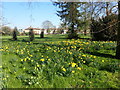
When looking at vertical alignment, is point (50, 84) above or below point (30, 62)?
below

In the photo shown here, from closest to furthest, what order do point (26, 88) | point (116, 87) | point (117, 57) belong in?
point (26, 88)
point (116, 87)
point (117, 57)

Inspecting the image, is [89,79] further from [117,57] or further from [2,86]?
[117,57]

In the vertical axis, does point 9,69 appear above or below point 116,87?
above

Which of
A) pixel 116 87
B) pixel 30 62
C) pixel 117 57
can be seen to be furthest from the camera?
pixel 117 57

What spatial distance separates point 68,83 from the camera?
283 centimetres

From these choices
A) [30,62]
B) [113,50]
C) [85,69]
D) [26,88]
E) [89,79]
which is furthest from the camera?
[113,50]

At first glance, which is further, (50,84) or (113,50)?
(113,50)

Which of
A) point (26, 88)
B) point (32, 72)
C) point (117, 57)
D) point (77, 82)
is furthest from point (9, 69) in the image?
point (117, 57)

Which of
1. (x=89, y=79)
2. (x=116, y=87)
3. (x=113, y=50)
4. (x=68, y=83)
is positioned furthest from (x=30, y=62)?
(x=113, y=50)

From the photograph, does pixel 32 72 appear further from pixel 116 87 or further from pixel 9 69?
pixel 116 87

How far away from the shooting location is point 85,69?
3.62 meters

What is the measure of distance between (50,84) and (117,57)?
3.36 meters

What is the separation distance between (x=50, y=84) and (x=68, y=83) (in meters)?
0.43

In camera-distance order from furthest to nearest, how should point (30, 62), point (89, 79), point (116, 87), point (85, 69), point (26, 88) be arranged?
point (30, 62), point (85, 69), point (89, 79), point (116, 87), point (26, 88)
